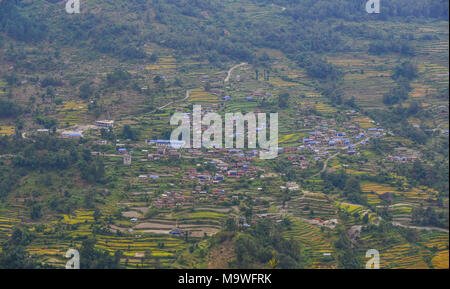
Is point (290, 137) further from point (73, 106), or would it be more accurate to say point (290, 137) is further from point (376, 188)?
point (73, 106)

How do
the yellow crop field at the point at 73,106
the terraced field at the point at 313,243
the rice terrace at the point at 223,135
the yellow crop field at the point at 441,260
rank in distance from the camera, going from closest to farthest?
the yellow crop field at the point at 441,260, the terraced field at the point at 313,243, the rice terrace at the point at 223,135, the yellow crop field at the point at 73,106

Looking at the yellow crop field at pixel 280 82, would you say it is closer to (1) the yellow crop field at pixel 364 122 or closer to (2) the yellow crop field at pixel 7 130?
(1) the yellow crop field at pixel 364 122

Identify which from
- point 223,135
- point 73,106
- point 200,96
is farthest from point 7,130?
point 223,135

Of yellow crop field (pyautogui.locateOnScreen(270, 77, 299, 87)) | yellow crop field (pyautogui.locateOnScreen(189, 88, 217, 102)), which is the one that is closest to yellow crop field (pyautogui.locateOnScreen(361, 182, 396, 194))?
yellow crop field (pyautogui.locateOnScreen(189, 88, 217, 102))

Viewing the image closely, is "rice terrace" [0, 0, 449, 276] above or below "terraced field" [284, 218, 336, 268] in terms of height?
above

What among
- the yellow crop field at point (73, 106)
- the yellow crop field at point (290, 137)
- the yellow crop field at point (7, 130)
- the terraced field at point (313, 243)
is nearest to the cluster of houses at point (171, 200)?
the terraced field at point (313, 243)

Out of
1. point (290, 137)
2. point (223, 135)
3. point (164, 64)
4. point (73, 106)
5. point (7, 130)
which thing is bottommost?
point (290, 137)

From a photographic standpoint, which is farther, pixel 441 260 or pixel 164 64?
pixel 164 64

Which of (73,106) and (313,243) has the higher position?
(73,106)

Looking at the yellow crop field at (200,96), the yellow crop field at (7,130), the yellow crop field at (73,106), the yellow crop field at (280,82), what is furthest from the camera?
the yellow crop field at (280,82)

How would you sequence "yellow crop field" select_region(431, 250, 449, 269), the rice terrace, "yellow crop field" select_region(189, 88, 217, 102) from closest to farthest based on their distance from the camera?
"yellow crop field" select_region(431, 250, 449, 269)
the rice terrace
"yellow crop field" select_region(189, 88, 217, 102)

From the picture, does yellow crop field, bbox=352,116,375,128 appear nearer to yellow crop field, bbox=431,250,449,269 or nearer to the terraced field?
the terraced field

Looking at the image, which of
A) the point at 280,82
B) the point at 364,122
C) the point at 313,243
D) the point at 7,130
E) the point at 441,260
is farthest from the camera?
the point at 280,82
